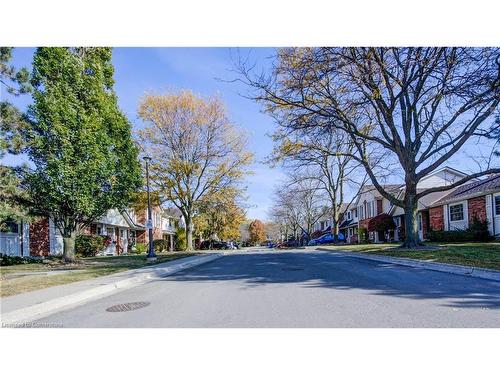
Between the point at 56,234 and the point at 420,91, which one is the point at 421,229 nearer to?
the point at 420,91

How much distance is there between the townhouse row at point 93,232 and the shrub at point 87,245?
121cm

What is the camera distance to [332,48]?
49.6 feet

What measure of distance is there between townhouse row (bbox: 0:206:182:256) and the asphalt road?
12905 mm

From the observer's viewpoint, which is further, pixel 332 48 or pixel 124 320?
pixel 332 48

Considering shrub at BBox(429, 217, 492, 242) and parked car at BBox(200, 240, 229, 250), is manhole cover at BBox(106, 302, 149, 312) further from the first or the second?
parked car at BBox(200, 240, 229, 250)

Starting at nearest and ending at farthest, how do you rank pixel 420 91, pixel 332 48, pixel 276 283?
pixel 276 283, pixel 332 48, pixel 420 91

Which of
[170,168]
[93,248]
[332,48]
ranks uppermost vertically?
[332,48]

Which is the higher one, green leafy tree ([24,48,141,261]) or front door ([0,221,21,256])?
green leafy tree ([24,48,141,261])

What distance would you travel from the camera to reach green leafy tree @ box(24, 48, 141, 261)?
16.4 meters

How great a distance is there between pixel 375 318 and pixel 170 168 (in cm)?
3016

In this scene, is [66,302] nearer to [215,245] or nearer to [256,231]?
[215,245]

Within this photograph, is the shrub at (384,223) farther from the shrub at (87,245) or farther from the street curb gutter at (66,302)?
the street curb gutter at (66,302)

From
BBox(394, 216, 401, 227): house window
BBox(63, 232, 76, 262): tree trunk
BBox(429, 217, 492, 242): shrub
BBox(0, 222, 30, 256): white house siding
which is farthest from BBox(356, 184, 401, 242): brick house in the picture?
BBox(0, 222, 30, 256): white house siding

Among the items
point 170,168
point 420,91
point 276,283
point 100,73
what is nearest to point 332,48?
point 420,91
